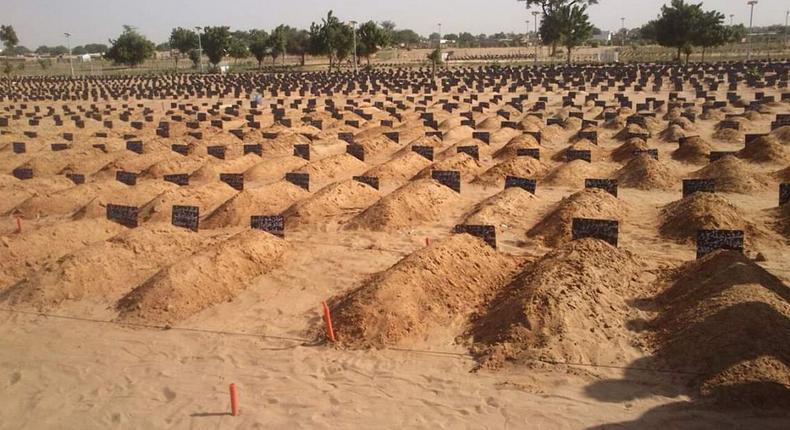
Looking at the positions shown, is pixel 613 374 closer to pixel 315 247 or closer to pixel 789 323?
pixel 789 323

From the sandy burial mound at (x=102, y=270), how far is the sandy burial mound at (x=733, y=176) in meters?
11.2

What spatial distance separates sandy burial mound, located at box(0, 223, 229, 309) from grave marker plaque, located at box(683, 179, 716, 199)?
9340mm

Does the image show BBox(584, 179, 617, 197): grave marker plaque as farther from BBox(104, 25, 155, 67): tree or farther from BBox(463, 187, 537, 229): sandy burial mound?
BBox(104, 25, 155, 67): tree

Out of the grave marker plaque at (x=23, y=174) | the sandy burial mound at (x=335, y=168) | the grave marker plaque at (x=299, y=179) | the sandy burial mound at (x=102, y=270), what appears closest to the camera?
the sandy burial mound at (x=102, y=270)

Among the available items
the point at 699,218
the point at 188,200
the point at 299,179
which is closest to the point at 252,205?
the point at 188,200

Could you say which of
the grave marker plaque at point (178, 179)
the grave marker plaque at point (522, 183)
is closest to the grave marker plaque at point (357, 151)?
the grave marker plaque at point (178, 179)

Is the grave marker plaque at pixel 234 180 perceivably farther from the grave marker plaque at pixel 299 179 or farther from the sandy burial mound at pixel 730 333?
the sandy burial mound at pixel 730 333

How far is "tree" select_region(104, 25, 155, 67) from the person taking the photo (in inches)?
3049

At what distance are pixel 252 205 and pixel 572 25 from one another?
59175 mm

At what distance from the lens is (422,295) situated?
8.20m

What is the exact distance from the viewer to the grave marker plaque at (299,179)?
14750 millimetres

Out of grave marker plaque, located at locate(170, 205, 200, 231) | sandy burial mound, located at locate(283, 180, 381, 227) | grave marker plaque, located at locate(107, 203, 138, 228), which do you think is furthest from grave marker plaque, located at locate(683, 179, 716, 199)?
grave marker plaque, located at locate(107, 203, 138, 228)

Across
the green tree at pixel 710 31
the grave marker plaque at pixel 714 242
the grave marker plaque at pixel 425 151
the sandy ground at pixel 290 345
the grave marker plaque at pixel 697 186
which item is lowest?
the sandy ground at pixel 290 345

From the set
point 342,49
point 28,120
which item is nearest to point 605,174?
point 28,120
